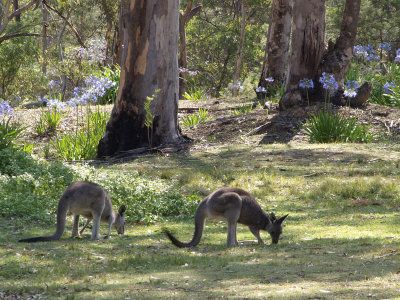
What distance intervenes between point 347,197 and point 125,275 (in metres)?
5.56

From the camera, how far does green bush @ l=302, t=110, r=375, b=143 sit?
15.0 metres

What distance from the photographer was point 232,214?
7.05 meters

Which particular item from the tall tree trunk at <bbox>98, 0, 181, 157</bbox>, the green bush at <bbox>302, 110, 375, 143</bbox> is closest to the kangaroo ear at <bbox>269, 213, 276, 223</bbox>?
the tall tree trunk at <bbox>98, 0, 181, 157</bbox>

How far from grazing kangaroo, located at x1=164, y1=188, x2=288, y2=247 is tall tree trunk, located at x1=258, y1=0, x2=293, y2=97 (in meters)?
14.0

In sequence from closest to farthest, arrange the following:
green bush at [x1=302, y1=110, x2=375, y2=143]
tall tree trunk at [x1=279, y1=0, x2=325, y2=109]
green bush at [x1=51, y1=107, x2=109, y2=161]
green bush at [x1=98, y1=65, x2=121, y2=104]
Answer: green bush at [x1=51, y1=107, x2=109, y2=161], green bush at [x1=302, y1=110, x2=375, y2=143], tall tree trunk at [x1=279, y1=0, x2=325, y2=109], green bush at [x1=98, y1=65, x2=121, y2=104]

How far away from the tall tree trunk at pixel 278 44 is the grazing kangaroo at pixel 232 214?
1402 cm

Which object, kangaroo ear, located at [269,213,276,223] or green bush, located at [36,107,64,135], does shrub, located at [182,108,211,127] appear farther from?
kangaroo ear, located at [269,213,276,223]

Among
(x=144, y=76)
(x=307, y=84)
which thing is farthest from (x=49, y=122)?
(x=307, y=84)

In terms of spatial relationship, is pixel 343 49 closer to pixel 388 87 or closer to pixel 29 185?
pixel 388 87

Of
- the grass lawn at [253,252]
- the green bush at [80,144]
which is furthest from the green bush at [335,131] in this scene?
the green bush at [80,144]

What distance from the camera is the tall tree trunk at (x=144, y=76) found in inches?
577

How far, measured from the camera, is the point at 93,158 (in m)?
14.8

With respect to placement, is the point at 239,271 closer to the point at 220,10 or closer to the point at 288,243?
the point at 288,243

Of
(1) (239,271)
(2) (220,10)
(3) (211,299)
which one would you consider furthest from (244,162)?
(2) (220,10)
